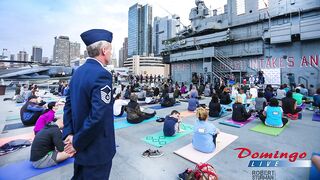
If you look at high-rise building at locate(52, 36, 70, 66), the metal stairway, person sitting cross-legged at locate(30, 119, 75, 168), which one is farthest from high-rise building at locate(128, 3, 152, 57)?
person sitting cross-legged at locate(30, 119, 75, 168)

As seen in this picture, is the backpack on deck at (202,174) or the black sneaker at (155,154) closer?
the backpack on deck at (202,174)

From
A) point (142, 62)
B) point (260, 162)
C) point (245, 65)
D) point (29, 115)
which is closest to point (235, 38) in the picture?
point (245, 65)

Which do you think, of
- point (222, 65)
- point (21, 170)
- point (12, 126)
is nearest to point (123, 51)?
point (222, 65)

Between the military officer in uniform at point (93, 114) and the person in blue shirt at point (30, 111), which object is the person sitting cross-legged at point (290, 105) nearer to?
the military officer in uniform at point (93, 114)

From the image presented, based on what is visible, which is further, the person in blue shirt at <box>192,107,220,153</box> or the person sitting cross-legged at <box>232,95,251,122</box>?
the person sitting cross-legged at <box>232,95,251,122</box>

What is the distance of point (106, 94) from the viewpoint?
1622 mm

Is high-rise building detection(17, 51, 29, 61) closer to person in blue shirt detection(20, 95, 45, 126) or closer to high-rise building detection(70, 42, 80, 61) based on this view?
high-rise building detection(70, 42, 80, 61)

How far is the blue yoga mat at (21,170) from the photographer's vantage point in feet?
11.4

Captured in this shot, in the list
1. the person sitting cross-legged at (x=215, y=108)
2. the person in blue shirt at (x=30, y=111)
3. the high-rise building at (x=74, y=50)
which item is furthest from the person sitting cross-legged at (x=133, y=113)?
the high-rise building at (x=74, y=50)

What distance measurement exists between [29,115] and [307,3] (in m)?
24.0

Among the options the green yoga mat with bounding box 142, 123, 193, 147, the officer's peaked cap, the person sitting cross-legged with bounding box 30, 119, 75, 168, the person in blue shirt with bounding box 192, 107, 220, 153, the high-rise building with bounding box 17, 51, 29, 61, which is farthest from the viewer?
the high-rise building with bounding box 17, 51, 29, 61

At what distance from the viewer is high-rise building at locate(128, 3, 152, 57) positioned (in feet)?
443

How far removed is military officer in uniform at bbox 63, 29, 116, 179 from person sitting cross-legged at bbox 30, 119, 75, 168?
88.3 inches

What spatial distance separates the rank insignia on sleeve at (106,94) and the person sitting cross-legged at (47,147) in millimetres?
2714
